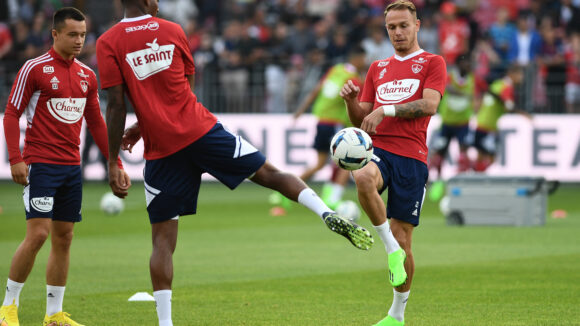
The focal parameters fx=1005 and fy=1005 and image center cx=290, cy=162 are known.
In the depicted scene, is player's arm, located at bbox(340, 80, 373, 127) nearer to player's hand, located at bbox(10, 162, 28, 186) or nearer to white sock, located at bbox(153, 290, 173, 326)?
white sock, located at bbox(153, 290, 173, 326)

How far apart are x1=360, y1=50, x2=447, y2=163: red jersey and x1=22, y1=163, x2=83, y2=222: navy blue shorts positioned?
2345mm

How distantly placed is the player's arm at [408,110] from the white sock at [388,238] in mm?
684

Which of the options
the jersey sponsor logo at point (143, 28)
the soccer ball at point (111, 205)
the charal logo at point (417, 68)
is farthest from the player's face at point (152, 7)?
the soccer ball at point (111, 205)

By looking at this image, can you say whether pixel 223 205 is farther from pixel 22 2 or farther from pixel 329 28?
pixel 22 2

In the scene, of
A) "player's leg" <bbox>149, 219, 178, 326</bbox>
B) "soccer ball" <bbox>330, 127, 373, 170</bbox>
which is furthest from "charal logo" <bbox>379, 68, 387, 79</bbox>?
"player's leg" <bbox>149, 219, 178, 326</bbox>

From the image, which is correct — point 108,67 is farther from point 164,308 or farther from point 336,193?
point 336,193

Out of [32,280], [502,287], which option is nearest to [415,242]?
[502,287]

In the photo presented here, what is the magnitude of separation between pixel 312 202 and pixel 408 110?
50.3 inches

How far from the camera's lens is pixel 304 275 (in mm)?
10633

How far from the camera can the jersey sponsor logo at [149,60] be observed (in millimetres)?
6438

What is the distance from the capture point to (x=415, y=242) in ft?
45.0

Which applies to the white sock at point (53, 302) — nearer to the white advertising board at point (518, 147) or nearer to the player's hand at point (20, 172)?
the player's hand at point (20, 172)

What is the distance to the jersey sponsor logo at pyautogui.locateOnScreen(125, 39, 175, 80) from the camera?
6.44 m

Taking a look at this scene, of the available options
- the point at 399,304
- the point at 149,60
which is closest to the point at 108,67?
the point at 149,60
